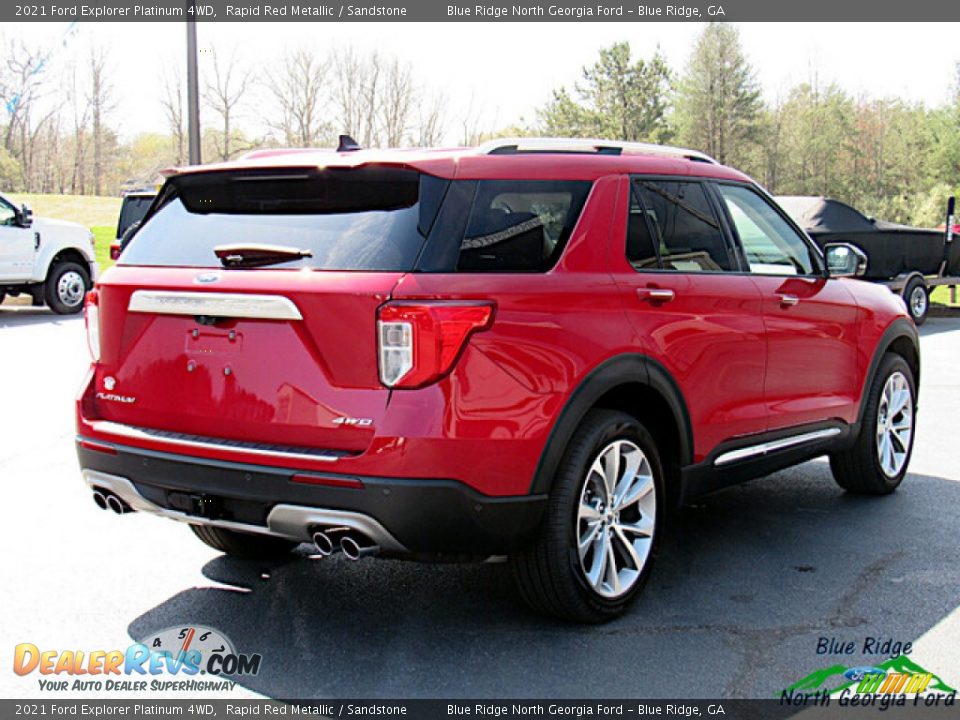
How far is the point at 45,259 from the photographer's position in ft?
59.3

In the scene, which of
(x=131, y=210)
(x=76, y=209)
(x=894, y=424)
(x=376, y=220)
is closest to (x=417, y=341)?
(x=376, y=220)

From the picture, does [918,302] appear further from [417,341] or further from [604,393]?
[417,341]

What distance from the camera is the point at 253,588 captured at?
4.78 metres

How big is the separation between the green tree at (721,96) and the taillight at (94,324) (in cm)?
6401

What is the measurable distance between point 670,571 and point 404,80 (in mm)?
41327

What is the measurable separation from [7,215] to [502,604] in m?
15.9

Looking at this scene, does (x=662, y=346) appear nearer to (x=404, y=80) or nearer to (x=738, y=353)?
(x=738, y=353)

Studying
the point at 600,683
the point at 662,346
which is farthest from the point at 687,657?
the point at 662,346

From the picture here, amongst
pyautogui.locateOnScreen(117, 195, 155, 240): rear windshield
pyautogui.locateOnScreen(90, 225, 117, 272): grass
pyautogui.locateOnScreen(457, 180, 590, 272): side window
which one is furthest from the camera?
pyautogui.locateOnScreen(90, 225, 117, 272): grass

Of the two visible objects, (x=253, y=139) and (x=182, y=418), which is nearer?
(x=182, y=418)

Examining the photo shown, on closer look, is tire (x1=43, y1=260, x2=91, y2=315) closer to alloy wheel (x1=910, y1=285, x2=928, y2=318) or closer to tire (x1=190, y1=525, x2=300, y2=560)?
alloy wheel (x1=910, y1=285, x2=928, y2=318)

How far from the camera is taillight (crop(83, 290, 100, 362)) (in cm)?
441

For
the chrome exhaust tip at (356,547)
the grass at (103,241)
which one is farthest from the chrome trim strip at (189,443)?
the grass at (103,241)

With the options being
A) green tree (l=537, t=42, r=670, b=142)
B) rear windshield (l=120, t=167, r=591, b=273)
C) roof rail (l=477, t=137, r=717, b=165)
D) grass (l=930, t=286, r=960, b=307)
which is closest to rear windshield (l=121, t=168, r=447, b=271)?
rear windshield (l=120, t=167, r=591, b=273)
